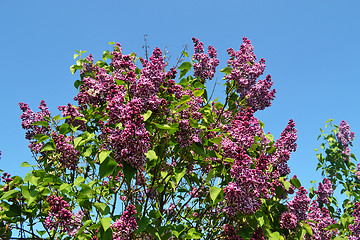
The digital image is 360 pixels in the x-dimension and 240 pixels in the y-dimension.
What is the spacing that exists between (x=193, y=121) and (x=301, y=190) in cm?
203

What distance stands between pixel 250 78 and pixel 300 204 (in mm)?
2171

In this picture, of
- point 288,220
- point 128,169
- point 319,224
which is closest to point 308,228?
point 288,220

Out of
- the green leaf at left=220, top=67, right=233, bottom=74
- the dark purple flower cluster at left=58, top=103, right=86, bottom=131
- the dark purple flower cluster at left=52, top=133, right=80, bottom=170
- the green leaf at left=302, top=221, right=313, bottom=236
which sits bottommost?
the green leaf at left=302, top=221, right=313, bottom=236

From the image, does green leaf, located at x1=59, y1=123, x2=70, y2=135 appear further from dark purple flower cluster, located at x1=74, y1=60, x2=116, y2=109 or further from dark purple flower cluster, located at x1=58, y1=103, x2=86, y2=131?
dark purple flower cluster, located at x1=74, y1=60, x2=116, y2=109

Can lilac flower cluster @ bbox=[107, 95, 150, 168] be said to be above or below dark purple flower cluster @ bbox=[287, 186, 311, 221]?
above

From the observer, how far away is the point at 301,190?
4871 millimetres

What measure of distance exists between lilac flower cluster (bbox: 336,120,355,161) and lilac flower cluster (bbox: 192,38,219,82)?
24.7 ft

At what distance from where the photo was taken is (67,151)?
4707 mm

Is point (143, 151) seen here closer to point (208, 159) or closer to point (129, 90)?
point (129, 90)

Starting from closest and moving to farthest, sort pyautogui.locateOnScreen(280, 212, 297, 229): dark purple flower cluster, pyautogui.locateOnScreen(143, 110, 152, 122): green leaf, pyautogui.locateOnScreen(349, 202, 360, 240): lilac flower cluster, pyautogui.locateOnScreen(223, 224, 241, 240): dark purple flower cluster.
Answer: pyautogui.locateOnScreen(143, 110, 152, 122): green leaf → pyautogui.locateOnScreen(223, 224, 241, 240): dark purple flower cluster → pyautogui.locateOnScreen(280, 212, 297, 229): dark purple flower cluster → pyautogui.locateOnScreen(349, 202, 360, 240): lilac flower cluster

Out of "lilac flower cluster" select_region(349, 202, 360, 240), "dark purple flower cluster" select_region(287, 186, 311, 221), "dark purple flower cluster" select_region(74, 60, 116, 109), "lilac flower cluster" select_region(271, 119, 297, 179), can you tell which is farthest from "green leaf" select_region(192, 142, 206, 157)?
"lilac flower cluster" select_region(349, 202, 360, 240)

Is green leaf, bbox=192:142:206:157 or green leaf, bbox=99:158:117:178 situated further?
green leaf, bbox=192:142:206:157

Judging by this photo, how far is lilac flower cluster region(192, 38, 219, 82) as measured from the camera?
5672 mm

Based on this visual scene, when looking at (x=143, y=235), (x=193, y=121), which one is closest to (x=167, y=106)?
(x=193, y=121)
